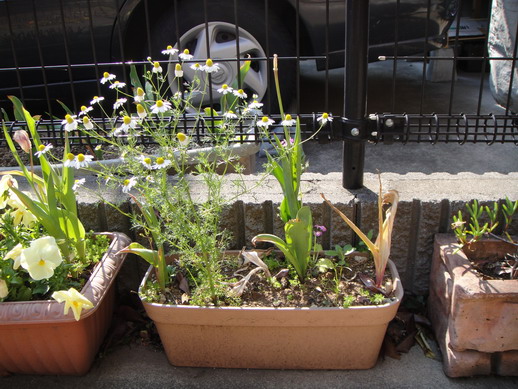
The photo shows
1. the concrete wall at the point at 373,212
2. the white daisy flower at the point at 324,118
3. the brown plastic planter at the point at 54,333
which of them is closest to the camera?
the brown plastic planter at the point at 54,333

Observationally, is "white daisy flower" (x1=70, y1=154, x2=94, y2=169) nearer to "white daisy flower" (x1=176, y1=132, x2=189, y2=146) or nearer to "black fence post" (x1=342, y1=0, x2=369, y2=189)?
"white daisy flower" (x1=176, y1=132, x2=189, y2=146)

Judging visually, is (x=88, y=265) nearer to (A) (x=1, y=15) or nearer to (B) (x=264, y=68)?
(B) (x=264, y=68)

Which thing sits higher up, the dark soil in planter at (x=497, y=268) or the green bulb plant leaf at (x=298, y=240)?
the green bulb plant leaf at (x=298, y=240)

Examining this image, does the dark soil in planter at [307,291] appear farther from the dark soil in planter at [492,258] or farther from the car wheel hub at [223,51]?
the car wheel hub at [223,51]

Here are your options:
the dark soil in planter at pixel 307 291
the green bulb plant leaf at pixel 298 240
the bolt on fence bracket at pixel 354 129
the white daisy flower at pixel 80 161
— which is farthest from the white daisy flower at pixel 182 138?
the bolt on fence bracket at pixel 354 129

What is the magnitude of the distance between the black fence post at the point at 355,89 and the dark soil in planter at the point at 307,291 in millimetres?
443

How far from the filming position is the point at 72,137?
9.12 ft

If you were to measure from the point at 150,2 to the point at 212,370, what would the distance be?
7.92 feet

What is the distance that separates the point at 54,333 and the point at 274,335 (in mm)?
765

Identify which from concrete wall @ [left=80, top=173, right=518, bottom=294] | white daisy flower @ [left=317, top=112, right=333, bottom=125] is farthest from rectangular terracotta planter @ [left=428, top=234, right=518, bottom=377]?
A: white daisy flower @ [left=317, top=112, right=333, bottom=125]

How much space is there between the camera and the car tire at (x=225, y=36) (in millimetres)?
3584

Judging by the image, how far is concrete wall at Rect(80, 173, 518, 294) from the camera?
2426 mm

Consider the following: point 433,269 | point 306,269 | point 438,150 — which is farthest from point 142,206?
point 438,150

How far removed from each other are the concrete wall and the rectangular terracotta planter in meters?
0.21
